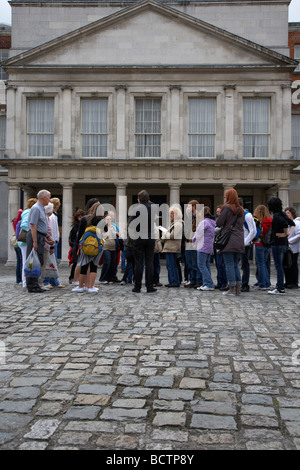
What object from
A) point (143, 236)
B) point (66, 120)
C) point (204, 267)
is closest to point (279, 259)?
point (204, 267)

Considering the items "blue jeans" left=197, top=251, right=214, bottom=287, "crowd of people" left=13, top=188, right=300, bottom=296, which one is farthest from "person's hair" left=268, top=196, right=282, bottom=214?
"blue jeans" left=197, top=251, right=214, bottom=287


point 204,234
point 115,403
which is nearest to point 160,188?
point 204,234

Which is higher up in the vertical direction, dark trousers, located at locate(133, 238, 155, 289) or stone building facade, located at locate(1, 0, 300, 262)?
stone building facade, located at locate(1, 0, 300, 262)

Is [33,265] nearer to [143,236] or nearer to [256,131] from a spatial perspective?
[143,236]

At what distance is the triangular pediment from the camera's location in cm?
2425

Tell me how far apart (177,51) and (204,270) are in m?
16.6

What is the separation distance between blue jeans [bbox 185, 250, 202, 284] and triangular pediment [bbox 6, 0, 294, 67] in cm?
1525

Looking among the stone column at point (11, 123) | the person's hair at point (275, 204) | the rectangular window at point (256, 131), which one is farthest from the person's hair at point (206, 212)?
the stone column at point (11, 123)

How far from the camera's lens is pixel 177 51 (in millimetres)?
24500

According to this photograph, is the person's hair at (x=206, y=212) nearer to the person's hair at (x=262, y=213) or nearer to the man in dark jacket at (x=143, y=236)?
the person's hair at (x=262, y=213)

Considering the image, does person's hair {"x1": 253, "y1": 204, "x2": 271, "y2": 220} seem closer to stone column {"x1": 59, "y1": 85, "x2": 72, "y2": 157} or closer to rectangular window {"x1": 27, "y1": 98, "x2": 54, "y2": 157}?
stone column {"x1": 59, "y1": 85, "x2": 72, "y2": 157}

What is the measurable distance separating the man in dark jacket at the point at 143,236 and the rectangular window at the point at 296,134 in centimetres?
2114

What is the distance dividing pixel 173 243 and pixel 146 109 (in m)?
14.6

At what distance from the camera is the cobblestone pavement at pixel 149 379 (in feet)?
10.3
